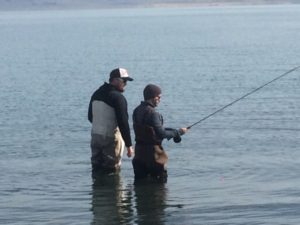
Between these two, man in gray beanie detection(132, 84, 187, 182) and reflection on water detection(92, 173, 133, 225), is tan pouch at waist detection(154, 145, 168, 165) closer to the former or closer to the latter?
man in gray beanie detection(132, 84, 187, 182)

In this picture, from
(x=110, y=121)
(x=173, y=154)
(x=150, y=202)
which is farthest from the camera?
(x=173, y=154)

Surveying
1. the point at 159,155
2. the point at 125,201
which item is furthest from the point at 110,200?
the point at 159,155

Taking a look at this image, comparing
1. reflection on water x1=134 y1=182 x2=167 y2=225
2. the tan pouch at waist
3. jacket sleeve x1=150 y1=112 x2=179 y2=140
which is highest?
jacket sleeve x1=150 y1=112 x2=179 y2=140

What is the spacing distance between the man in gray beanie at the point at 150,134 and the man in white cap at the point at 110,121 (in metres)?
0.22

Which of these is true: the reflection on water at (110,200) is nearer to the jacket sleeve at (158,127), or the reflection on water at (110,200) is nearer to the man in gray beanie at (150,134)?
the man in gray beanie at (150,134)

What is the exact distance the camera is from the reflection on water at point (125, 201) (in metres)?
13.6

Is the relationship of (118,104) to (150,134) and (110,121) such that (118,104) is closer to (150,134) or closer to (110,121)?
(110,121)

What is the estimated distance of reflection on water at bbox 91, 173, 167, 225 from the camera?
44.5ft

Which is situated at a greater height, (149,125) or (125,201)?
(149,125)

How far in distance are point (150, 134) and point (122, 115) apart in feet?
1.88

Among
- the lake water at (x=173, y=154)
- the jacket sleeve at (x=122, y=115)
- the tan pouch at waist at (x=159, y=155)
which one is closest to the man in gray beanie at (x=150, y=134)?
the tan pouch at waist at (x=159, y=155)

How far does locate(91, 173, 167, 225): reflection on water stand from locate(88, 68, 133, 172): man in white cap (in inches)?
13.0

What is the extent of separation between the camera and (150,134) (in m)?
14.5

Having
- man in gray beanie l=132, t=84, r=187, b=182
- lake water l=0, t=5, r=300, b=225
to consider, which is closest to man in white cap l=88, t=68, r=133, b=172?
man in gray beanie l=132, t=84, r=187, b=182
